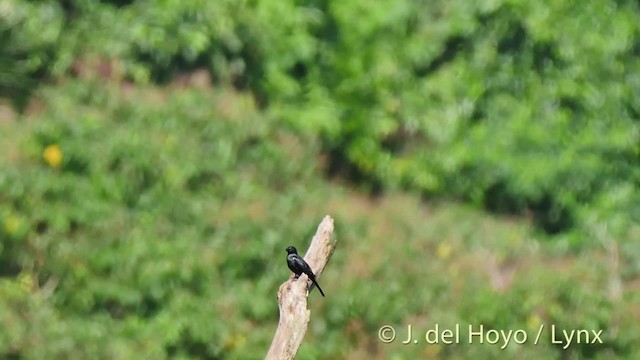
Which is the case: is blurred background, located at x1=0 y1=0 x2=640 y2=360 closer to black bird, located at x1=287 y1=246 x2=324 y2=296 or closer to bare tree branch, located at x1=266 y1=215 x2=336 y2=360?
black bird, located at x1=287 y1=246 x2=324 y2=296

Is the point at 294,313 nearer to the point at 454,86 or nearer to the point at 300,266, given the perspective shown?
the point at 300,266

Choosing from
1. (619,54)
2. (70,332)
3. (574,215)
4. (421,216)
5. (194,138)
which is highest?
(619,54)

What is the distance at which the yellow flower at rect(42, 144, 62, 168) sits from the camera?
7738 mm

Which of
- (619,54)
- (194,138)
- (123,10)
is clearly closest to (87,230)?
(194,138)

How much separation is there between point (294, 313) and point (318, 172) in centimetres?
570

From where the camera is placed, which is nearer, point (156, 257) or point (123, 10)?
point (156, 257)

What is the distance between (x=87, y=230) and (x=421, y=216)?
268 cm

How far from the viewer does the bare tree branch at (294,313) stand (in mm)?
3518

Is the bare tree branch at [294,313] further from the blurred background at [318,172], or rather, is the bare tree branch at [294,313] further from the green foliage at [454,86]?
the green foliage at [454,86]

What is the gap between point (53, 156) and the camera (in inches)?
305

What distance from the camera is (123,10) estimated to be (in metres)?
9.48

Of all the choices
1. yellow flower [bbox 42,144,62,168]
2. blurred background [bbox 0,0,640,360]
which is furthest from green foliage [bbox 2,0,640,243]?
yellow flower [bbox 42,144,62,168]

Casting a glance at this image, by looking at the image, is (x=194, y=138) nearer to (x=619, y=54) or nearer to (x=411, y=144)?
(x=411, y=144)

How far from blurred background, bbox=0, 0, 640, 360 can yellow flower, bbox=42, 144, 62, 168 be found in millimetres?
14
